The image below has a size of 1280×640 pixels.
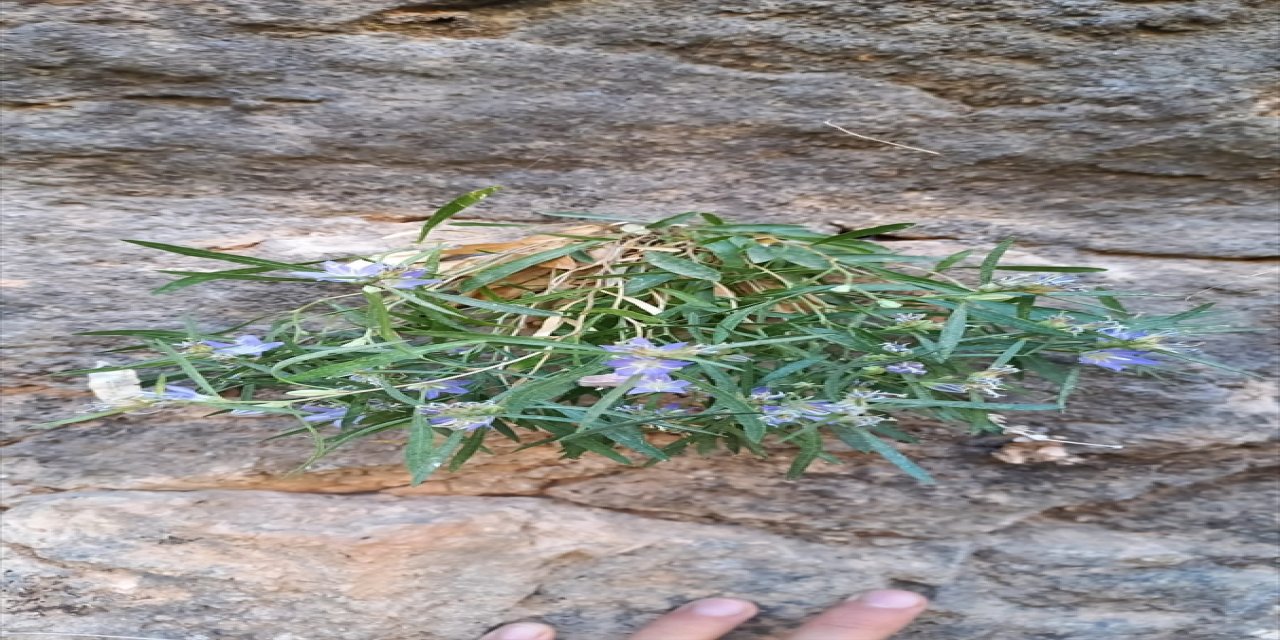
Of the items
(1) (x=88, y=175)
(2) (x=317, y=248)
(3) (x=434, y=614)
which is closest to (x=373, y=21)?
(2) (x=317, y=248)

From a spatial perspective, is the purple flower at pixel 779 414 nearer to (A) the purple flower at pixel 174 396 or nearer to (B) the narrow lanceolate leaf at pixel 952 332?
(B) the narrow lanceolate leaf at pixel 952 332

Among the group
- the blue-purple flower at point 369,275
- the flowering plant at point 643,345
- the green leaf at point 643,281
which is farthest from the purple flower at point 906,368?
the blue-purple flower at point 369,275

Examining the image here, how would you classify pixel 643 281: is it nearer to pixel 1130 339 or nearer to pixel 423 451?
pixel 423 451

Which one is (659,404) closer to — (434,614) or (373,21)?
(434,614)

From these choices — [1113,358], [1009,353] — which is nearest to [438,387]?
[1009,353]

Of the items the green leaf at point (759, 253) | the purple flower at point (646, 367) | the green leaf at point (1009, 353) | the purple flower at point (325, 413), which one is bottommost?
the purple flower at point (325, 413)
